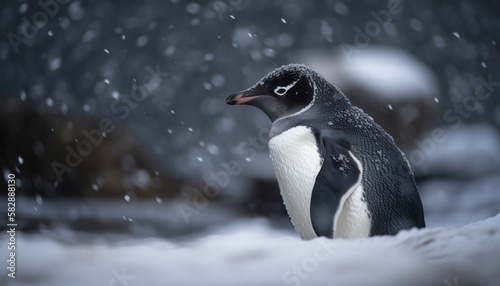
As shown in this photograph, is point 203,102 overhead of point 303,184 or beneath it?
overhead

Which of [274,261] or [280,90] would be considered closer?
[274,261]

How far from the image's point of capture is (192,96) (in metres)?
1.00

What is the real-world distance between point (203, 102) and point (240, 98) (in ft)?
0.45

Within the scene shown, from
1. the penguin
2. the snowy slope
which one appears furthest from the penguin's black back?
the snowy slope

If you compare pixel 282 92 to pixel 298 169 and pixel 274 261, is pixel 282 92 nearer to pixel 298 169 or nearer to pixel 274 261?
pixel 298 169

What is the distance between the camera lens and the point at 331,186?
0.82 m

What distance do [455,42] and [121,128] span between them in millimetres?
700

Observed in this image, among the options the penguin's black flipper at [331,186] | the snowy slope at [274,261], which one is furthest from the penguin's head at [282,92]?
the snowy slope at [274,261]

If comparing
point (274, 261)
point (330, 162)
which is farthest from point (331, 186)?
point (274, 261)

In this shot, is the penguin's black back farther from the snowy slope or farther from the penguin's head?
the snowy slope

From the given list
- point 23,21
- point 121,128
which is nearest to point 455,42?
point 121,128

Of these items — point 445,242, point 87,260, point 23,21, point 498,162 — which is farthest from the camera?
point 23,21

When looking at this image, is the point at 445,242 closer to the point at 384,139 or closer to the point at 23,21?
the point at 384,139

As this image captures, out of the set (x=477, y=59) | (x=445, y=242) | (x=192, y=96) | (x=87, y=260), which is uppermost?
(x=477, y=59)
